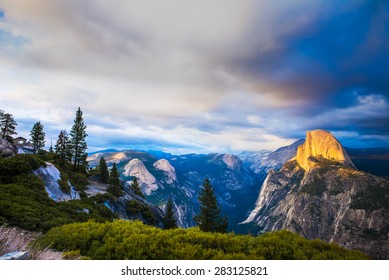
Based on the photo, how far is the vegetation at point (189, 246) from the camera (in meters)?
8.16

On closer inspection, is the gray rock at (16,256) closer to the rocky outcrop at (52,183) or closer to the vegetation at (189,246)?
the vegetation at (189,246)

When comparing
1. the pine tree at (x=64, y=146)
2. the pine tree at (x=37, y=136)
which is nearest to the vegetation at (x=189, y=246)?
the pine tree at (x=64, y=146)

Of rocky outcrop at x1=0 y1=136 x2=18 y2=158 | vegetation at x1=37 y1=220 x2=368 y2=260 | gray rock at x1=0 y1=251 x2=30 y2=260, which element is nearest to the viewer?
gray rock at x1=0 y1=251 x2=30 y2=260

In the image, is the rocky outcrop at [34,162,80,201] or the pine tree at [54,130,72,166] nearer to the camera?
the rocky outcrop at [34,162,80,201]

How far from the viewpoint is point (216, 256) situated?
7.95 m

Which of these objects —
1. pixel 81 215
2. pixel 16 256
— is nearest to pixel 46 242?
pixel 16 256

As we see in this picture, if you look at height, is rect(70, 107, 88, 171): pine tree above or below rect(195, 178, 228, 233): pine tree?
above

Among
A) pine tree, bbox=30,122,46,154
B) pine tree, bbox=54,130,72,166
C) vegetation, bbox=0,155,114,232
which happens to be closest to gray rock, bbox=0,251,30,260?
vegetation, bbox=0,155,114,232

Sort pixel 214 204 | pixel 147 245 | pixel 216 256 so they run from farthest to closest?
pixel 214 204 → pixel 147 245 → pixel 216 256

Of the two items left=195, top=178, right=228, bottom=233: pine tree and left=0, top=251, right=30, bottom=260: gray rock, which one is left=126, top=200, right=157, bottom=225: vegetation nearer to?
left=195, top=178, right=228, bottom=233: pine tree

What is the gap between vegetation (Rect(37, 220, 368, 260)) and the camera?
816cm

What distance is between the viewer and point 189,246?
8.30 m
